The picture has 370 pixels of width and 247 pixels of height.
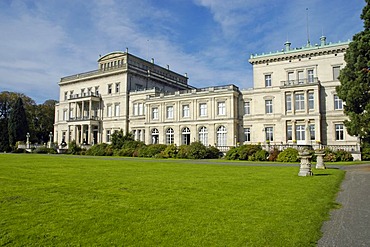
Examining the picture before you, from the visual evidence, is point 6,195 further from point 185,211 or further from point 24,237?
point 185,211

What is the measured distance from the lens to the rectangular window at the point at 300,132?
3656cm

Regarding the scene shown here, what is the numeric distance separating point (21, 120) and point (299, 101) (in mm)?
52478

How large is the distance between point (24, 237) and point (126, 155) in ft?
108

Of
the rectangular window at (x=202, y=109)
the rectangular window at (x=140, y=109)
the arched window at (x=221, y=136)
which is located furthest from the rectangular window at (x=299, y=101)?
the rectangular window at (x=140, y=109)

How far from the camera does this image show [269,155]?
28.9 metres

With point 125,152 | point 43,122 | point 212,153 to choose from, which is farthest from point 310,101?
point 43,122

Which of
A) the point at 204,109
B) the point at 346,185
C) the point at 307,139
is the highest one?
the point at 204,109

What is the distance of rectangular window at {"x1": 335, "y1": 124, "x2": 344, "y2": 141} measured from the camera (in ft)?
117

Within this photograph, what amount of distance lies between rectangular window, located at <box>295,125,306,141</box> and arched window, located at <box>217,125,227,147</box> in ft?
31.5

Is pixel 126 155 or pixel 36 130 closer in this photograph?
pixel 126 155

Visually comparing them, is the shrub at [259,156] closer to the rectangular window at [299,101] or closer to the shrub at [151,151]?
the rectangular window at [299,101]

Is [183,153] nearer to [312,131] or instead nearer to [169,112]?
[169,112]

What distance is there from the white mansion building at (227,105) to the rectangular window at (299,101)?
0.24 ft

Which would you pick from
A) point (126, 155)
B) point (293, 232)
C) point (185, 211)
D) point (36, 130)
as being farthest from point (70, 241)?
point (36, 130)
